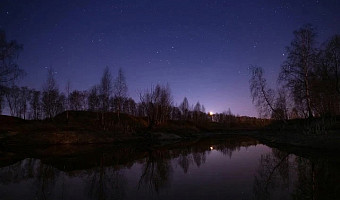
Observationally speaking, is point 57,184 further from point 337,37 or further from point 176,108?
point 176,108

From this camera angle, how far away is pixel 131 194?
837 centimetres

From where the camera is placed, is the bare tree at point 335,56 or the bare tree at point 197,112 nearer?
the bare tree at point 335,56

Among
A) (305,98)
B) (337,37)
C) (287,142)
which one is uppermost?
(337,37)

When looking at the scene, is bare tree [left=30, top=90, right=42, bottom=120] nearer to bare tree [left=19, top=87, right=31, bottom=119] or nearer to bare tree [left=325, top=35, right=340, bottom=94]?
bare tree [left=19, top=87, right=31, bottom=119]

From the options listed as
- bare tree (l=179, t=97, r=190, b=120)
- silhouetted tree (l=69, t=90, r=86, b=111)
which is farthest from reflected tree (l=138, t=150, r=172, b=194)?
bare tree (l=179, t=97, r=190, b=120)

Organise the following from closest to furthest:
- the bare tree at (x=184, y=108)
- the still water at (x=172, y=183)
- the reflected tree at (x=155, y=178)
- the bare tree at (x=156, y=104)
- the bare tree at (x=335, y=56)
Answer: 1. the still water at (x=172, y=183)
2. the reflected tree at (x=155, y=178)
3. the bare tree at (x=335, y=56)
4. the bare tree at (x=156, y=104)
5. the bare tree at (x=184, y=108)

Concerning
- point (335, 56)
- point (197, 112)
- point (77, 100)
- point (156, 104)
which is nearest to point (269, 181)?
point (335, 56)

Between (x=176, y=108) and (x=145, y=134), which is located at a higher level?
(x=176, y=108)

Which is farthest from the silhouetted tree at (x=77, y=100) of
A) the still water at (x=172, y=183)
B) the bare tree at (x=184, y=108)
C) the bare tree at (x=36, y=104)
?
the still water at (x=172, y=183)

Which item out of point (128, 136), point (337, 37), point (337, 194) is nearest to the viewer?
point (337, 194)

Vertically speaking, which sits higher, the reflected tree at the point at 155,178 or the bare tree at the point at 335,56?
the bare tree at the point at 335,56

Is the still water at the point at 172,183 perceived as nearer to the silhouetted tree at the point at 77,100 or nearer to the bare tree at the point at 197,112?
the silhouetted tree at the point at 77,100

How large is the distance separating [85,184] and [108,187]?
139 cm

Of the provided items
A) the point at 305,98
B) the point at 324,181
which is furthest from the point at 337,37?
the point at 324,181
